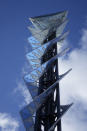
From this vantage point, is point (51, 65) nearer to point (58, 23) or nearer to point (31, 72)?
point (31, 72)

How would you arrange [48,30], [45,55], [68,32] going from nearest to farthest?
[45,55], [68,32], [48,30]

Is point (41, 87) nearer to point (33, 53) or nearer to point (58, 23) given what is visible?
point (33, 53)

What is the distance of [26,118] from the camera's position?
1109 centimetres

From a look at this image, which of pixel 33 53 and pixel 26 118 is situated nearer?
pixel 26 118

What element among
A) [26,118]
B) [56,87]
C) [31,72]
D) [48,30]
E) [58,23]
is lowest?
[26,118]

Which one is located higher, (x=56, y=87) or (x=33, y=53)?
(x=33, y=53)

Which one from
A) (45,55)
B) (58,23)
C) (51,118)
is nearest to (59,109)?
(51,118)

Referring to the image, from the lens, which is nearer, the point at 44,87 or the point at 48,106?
the point at 48,106

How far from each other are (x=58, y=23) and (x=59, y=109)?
11890 mm

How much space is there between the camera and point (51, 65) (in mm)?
15477

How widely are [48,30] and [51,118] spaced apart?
34.2ft

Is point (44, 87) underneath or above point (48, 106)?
above

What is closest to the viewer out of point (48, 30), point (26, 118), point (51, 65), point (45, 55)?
point (26, 118)

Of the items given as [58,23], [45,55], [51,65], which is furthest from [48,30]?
[51,65]
